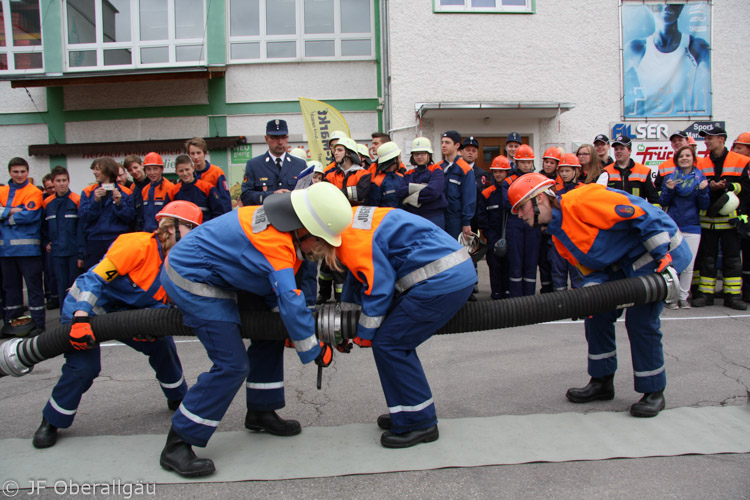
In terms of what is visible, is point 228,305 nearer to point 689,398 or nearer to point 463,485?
point 463,485

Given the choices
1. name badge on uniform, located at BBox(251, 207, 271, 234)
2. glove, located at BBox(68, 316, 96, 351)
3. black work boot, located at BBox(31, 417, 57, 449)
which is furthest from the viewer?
black work boot, located at BBox(31, 417, 57, 449)

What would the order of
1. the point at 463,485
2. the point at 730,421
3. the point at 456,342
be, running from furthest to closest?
the point at 456,342 < the point at 730,421 < the point at 463,485

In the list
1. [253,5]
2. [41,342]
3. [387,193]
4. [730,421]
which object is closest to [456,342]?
[387,193]

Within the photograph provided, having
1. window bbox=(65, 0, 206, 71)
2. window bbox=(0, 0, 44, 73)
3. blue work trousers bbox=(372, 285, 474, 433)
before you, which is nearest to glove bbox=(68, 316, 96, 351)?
blue work trousers bbox=(372, 285, 474, 433)

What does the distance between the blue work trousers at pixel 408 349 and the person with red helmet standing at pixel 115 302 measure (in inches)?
62.0

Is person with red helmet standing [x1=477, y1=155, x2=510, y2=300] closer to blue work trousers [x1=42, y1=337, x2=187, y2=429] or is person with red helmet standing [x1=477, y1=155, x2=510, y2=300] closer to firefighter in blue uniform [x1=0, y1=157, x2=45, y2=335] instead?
blue work trousers [x1=42, y1=337, x2=187, y2=429]

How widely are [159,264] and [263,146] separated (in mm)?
9098

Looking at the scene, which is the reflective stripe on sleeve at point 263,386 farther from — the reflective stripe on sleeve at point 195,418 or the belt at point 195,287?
the belt at point 195,287

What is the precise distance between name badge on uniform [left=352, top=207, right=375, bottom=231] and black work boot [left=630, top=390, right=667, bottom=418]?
84.9 inches

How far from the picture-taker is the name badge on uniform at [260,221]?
2.87 metres

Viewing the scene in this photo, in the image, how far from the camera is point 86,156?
→ 12430 millimetres

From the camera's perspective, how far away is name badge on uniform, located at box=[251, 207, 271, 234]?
2.87 meters

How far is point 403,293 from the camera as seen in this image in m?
3.23

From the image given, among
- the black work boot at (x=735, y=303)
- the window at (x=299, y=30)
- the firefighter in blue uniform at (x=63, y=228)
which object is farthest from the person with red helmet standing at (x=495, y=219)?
the window at (x=299, y=30)
